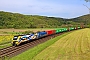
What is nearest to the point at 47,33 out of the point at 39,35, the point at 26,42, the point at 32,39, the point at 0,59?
the point at 39,35

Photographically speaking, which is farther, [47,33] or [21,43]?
[47,33]

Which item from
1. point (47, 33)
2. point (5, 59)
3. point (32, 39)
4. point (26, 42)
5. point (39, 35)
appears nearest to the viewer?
point (5, 59)

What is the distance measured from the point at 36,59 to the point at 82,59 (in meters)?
5.62

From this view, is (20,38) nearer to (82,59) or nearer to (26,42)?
(26,42)

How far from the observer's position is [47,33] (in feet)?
260

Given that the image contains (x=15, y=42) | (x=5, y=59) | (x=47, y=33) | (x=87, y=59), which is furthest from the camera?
(x=47, y=33)

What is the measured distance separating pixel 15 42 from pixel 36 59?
64.1ft

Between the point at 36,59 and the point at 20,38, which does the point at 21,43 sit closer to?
the point at 20,38

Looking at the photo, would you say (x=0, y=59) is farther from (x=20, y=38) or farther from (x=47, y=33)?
(x=47, y=33)

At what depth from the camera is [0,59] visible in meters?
28.3

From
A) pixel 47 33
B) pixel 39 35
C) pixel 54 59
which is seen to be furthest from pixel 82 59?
pixel 47 33

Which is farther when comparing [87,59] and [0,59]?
[0,59]

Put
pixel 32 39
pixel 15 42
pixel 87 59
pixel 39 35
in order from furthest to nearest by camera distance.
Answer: pixel 39 35
pixel 32 39
pixel 15 42
pixel 87 59

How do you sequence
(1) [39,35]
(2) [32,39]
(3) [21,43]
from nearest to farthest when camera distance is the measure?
(3) [21,43]
(2) [32,39]
(1) [39,35]
